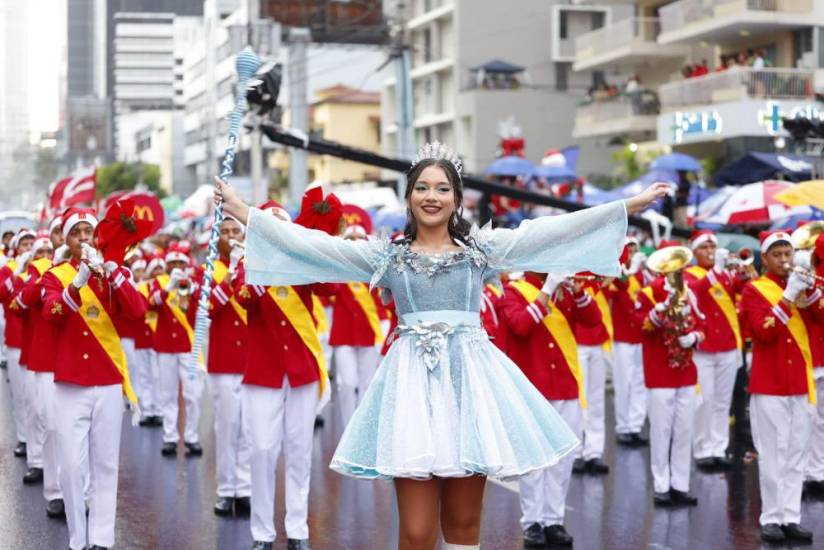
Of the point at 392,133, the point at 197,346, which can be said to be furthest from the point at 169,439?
the point at 392,133

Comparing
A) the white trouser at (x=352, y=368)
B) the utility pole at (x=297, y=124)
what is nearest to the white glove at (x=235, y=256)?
the white trouser at (x=352, y=368)

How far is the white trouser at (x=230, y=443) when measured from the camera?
36.5 feet

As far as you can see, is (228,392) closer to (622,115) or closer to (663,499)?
(663,499)

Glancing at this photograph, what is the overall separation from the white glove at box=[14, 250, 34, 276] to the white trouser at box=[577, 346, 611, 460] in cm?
483

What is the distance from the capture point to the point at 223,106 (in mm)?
93000

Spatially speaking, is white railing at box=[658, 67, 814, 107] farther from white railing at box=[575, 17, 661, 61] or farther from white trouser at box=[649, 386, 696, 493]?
white trouser at box=[649, 386, 696, 493]

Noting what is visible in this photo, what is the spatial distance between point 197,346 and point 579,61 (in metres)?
40.6

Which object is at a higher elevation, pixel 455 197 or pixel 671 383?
pixel 455 197

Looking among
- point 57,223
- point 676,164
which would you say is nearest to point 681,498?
point 57,223

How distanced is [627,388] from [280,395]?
6401 mm

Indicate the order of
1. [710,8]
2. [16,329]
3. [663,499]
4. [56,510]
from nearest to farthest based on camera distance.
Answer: [56,510], [663,499], [16,329], [710,8]

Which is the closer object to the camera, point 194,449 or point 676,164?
point 194,449

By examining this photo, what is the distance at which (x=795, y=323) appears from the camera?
406 inches

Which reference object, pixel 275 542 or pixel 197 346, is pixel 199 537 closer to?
pixel 275 542
